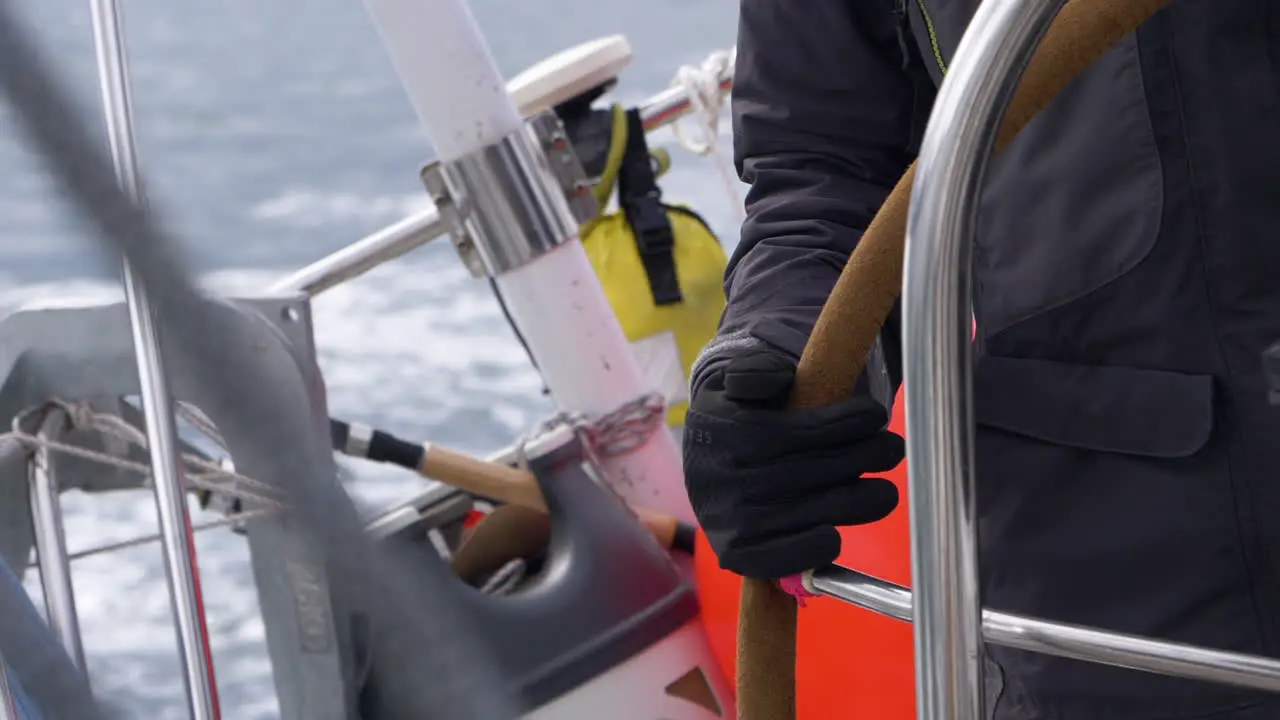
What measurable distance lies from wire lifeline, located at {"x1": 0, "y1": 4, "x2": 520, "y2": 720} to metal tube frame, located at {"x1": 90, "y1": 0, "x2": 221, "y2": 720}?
8.2 inches

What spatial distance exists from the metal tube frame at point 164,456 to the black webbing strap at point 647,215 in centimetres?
137

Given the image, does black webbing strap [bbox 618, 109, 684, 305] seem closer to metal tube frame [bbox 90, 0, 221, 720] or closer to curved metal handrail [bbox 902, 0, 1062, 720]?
metal tube frame [bbox 90, 0, 221, 720]

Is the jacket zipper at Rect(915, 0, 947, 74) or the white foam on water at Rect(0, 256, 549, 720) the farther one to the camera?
the white foam on water at Rect(0, 256, 549, 720)

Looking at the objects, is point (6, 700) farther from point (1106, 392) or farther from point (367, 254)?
point (367, 254)

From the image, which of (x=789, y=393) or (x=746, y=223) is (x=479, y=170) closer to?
(x=746, y=223)

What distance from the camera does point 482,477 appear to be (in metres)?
1.75

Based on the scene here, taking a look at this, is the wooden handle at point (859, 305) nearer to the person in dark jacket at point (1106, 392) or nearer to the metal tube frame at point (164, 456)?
the person in dark jacket at point (1106, 392)

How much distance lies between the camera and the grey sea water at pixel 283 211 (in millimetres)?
2723

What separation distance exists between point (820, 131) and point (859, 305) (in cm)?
26

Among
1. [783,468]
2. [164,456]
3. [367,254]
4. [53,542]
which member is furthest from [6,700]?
Answer: [367,254]

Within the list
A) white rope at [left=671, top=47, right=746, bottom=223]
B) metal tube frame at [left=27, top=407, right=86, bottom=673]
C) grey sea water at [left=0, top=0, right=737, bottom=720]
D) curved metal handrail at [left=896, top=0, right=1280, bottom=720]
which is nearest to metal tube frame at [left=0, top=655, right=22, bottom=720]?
grey sea water at [left=0, top=0, right=737, bottom=720]

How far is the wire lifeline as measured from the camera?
0.45m

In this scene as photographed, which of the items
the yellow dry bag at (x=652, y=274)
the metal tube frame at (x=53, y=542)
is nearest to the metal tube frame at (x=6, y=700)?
the metal tube frame at (x=53, y=542)

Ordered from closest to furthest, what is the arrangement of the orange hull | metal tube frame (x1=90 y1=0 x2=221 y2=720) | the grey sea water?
metal tube frame (x1=90 y1=0 x2=221 y2=720) → the orange hull → the grey sea water
